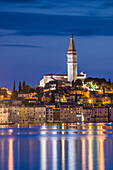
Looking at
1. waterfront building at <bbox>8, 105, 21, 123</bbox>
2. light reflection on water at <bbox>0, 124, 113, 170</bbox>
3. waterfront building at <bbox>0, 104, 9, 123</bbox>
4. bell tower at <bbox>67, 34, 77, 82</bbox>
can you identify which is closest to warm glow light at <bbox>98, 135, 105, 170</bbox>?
light reflection on water at <bbox>0, 124, 113, 170</bbox>

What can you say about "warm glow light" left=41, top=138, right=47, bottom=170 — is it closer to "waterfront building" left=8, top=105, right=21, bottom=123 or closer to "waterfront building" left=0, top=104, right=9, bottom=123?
"waterfront building" left=0, top=104, right=9, bottom=123

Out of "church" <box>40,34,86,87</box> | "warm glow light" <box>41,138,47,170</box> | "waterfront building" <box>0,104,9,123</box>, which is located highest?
"church" <box>40,34,86,87</box>

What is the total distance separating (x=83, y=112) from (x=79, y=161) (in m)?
65.7

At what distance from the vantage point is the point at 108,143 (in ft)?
167

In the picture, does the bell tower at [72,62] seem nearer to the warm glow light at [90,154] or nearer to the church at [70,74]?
the church at [70,74]

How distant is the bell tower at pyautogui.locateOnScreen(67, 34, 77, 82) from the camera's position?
14525 cm

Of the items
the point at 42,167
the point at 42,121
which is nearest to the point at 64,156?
the point at 42,167

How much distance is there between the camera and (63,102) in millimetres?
108312

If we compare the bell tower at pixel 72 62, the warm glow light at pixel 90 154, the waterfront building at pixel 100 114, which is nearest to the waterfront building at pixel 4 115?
the waterfront building at pixel 100 114

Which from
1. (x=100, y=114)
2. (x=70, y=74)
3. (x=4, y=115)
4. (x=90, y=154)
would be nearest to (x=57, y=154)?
(x=90, y=154)

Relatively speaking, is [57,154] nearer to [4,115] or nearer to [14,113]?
[4,115]

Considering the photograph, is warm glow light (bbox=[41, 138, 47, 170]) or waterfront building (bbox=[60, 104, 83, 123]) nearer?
warm glow light (bbox=[41, 138, 47, 170])

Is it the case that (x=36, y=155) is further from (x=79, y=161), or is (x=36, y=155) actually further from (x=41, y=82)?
(x=41, y=82)

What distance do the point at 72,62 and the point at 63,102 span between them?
41012 millimetres
